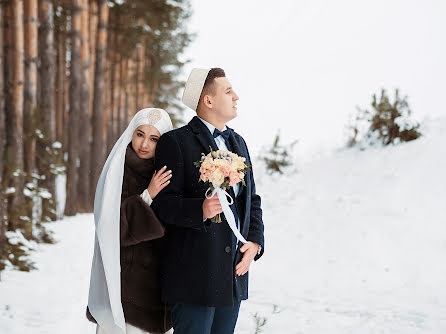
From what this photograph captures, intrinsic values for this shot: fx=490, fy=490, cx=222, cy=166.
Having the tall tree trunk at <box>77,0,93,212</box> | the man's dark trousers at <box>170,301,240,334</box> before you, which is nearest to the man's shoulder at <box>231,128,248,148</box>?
the man's dark trousers at <box>170,301,240,334</box>

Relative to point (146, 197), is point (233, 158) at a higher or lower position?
higher

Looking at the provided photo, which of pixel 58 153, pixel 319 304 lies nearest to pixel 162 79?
pixel 58 153

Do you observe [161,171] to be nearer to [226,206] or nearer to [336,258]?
[226,206]

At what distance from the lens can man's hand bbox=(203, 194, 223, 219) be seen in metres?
2.53

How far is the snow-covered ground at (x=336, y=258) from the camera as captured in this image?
5.33m

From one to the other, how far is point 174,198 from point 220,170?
1.12 ft

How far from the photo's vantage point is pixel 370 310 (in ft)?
18.8

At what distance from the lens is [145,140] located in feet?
9.76

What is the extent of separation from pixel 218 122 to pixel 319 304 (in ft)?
12.7

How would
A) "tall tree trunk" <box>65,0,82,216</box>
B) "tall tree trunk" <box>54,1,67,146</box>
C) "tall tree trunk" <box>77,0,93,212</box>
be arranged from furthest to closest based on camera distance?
"tall tree trunk" <box>54,1,67,146</box> → "tall tree trunk" <box>77,0,93,212</box> → "tall tree trunk" <box>65,0,82,216</box>

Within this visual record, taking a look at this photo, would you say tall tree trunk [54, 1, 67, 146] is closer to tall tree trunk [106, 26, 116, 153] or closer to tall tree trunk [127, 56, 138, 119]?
tall tree trunk [106, 26, 116, 153]

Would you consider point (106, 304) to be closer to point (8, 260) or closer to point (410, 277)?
point (8, 260)

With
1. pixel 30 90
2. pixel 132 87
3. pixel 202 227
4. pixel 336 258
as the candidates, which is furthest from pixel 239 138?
pixel 132 87

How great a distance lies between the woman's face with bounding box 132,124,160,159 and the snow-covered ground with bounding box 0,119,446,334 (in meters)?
2.56
